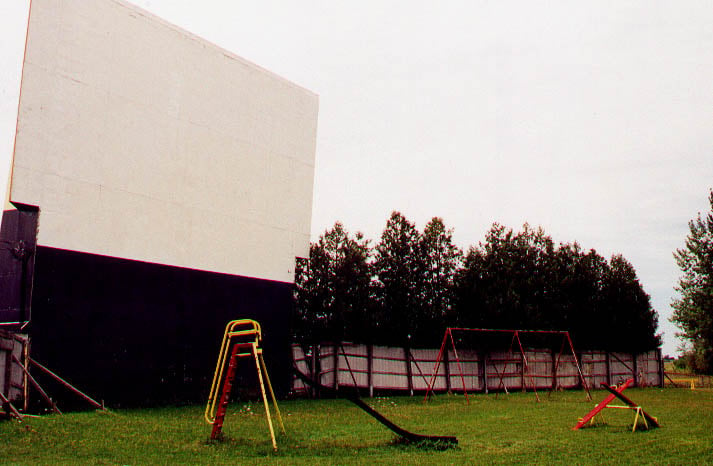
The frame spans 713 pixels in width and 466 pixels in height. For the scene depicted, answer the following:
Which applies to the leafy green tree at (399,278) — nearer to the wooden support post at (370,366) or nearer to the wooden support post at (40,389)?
the wooden support post at (370,366)

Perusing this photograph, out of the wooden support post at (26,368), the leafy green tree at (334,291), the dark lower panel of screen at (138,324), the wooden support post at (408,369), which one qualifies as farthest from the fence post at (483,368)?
the wooden support post at (26,368)

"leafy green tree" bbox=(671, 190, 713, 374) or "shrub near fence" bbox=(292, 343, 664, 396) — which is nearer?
"shrub near fence" bbox=(292, 343, 664, 396)

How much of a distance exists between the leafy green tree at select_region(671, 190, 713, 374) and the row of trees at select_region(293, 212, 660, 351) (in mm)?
1801

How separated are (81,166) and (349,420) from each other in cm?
884

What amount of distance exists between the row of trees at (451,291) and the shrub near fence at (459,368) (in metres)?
1.26

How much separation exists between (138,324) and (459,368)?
11.6 meters

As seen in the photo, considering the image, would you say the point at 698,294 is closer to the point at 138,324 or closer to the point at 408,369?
the point at 408,369

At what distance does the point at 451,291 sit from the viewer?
2986 centimetres

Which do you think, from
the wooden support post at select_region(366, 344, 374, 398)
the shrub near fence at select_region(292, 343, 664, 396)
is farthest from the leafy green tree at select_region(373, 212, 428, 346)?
the wooden support post at select_region(366, 344, 374, 398)

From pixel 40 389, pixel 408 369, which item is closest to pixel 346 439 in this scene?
pixel 40 389

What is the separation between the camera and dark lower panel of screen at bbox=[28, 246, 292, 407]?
14.4 meters

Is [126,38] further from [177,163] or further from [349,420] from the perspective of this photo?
[349,420]

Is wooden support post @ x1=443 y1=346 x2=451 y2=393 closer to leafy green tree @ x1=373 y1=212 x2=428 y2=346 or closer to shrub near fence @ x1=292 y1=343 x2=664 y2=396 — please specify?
shrub near fence @ x1=292 y1=343 x2=664 y2=396

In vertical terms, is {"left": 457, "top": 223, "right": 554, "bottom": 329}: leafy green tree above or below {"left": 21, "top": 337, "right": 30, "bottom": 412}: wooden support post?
above
